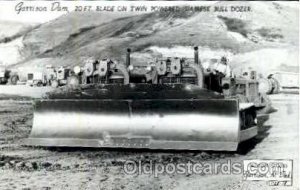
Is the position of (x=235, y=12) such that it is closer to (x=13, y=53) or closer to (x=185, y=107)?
(x=185, y=107)

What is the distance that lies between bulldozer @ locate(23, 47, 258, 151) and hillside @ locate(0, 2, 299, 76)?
15cm

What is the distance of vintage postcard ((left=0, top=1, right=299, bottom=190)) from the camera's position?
2811 millimetres

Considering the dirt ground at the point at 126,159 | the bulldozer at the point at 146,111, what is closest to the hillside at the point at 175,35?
the bulldozer at the point at 146,111

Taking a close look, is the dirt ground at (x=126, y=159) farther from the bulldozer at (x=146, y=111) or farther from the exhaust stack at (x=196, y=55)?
the exhaust stack at (x=196, y=55)

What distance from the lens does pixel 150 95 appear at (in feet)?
9.92

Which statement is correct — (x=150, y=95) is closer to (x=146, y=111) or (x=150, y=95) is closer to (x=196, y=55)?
(x=146, y=111)

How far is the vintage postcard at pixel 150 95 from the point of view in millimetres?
2811

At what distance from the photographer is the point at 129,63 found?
3.28 m

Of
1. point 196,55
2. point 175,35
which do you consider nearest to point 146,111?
point 196,55

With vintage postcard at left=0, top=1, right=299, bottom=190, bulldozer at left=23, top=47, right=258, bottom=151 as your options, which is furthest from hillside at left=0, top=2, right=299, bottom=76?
bulldozer at left=23, top=47, right=258, bottom=151

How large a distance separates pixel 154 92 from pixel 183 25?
568 millimetres

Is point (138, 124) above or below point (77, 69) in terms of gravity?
below

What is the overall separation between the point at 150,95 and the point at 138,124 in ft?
0.64

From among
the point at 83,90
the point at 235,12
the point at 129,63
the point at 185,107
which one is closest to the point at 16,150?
the point at 83,90
